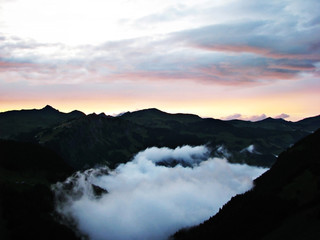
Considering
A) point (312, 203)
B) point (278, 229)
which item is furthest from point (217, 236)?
point (312, 203)

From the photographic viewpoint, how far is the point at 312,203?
153 metres

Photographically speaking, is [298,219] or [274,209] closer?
[298,219]

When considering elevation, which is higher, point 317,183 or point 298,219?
point 317,183

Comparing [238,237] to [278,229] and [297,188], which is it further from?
[297,188]

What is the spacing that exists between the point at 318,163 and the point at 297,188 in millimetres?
24165

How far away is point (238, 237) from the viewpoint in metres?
179

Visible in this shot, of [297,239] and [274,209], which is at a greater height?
[274,209]

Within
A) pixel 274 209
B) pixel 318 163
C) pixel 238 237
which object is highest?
pixel 318 163

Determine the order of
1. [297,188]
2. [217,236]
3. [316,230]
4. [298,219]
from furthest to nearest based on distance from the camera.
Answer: [217,236] < [297,188] < [298,219] < [316,230]

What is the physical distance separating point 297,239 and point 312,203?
35175 mm

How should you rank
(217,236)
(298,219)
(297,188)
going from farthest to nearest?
1. (217,236)
2. (297,188)
3. (298,219)

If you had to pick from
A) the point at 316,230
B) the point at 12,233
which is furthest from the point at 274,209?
the point at 12,233

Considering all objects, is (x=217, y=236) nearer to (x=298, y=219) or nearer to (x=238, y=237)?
(x=238, y=237)

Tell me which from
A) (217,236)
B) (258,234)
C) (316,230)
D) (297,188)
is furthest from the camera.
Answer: (217,236)
